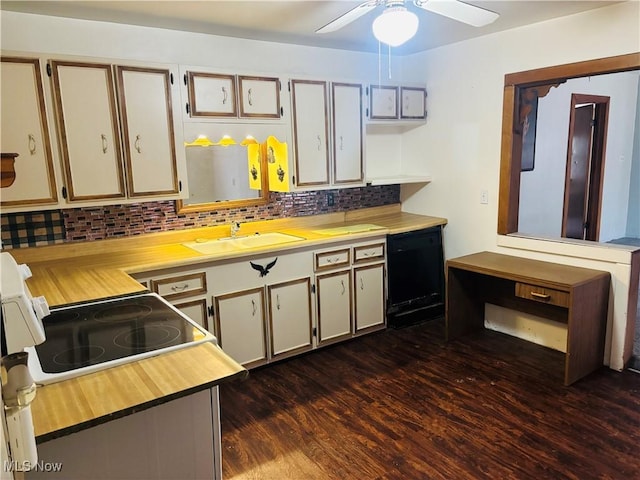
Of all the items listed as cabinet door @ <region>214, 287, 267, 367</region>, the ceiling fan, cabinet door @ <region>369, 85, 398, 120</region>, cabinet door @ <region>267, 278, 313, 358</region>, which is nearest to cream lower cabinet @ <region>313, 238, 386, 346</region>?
cabinet door @ <region>267, 278, 313, 358</region>

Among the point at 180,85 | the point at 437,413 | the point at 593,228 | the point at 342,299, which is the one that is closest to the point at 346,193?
the point at 342,299

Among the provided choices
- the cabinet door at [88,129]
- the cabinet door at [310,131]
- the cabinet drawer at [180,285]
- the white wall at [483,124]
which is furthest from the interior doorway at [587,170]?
the cabinet door at [88,129]

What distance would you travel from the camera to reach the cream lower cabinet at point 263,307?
117 inches

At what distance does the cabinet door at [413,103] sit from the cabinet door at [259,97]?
123cm

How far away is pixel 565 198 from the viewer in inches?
184

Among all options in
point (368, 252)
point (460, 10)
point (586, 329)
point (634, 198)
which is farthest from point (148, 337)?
point (634, 198)

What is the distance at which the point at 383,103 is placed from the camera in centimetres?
381

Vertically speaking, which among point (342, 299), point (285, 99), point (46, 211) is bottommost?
point (342, 299)

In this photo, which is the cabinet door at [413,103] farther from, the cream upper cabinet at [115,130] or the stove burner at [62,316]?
the stove burner at [62,316]

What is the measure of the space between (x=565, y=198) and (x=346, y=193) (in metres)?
2.30

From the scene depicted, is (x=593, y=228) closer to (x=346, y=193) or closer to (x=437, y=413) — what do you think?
(x=346, y=193)

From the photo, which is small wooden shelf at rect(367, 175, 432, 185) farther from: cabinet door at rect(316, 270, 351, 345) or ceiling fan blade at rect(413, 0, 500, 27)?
ceiling fan blade at rect(413, 0, 500, 27)

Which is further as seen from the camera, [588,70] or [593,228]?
[593,228]

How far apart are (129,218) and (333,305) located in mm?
1543
